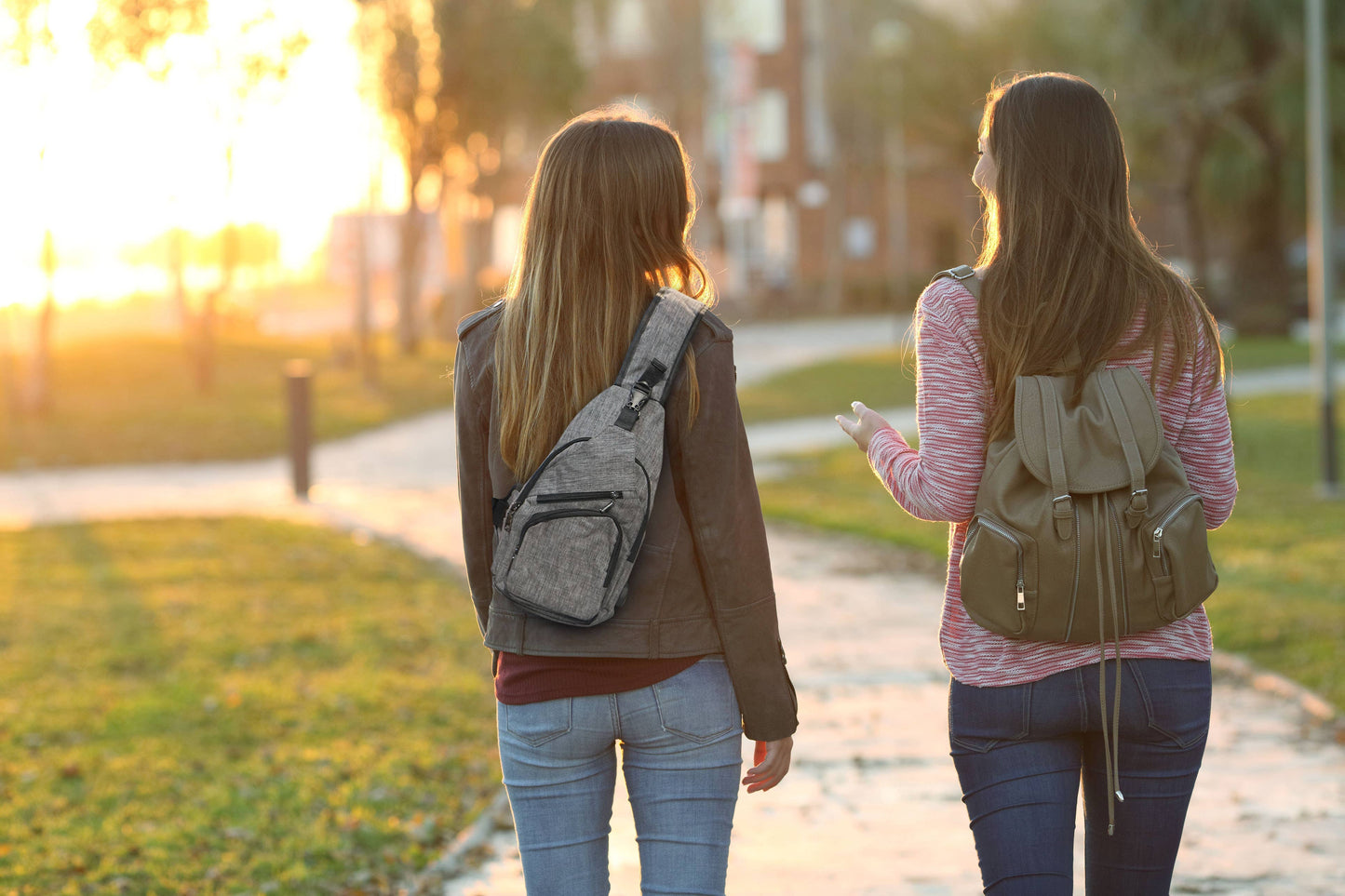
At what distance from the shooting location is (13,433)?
2017 cm

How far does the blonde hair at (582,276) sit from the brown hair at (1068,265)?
1.66ft

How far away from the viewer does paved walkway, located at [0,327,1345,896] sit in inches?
174

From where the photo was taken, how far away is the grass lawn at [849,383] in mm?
21938

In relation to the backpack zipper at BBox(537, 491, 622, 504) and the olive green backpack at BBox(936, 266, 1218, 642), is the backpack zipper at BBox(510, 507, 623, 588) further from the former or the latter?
the olive green backpack at BBox(936, 266, 1218, 642)

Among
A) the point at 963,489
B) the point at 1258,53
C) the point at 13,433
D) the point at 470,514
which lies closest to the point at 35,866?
the point at 470,514

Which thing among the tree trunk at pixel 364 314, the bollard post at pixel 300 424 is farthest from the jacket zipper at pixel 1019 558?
the tree trunk at pixel 364 314

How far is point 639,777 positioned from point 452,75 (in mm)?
29524

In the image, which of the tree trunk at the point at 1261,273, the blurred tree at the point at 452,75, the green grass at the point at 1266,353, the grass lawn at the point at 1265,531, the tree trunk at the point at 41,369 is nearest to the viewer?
the grass lawn at the point at 1265,531

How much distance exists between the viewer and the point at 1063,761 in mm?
2461

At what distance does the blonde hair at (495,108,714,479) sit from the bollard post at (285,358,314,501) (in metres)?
12.4

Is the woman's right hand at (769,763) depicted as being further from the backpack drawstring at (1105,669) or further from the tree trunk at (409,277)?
the tree trunk at (409,277)

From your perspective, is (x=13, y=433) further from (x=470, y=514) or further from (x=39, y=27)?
(x=470, y=514)

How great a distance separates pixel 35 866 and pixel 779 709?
326cm

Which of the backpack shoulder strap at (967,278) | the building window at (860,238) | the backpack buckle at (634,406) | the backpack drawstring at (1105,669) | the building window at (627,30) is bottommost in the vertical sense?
the backpack drawstring at (1105,669)
